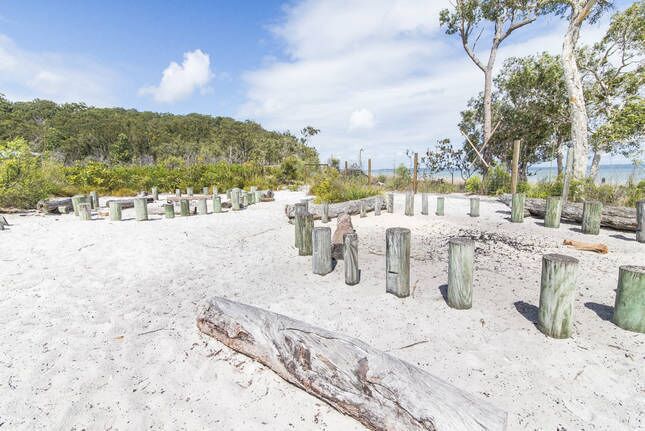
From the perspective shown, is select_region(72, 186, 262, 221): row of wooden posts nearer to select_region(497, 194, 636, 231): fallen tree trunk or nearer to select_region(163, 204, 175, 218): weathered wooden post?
select_region(163, 204, 175, 218): weathered wooden post

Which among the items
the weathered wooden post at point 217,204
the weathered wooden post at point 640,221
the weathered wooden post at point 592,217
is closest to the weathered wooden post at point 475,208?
the weathered wooden post at point 592,217

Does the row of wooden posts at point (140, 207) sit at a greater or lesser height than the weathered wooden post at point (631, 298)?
greater

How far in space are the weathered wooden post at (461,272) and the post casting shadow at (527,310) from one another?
20.2 inches

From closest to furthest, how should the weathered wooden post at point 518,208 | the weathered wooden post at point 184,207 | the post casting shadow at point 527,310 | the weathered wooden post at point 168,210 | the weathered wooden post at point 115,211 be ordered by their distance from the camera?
the post casting shadow at point 527,310, the weathered wooden post at point 518,208, the weathered wooden post at point 115,211, the weathered wooden post at point 168,210, the weathered wooden post at point 184,207

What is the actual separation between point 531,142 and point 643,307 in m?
17.4

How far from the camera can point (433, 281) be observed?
12.9ft

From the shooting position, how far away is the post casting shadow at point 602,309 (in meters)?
3.00

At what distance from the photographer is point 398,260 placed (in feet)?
11.2

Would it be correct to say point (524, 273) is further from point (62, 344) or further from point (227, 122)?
point (227, 122)

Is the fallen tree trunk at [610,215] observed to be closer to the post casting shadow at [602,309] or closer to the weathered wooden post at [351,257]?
the post casting shadow at [602,309]

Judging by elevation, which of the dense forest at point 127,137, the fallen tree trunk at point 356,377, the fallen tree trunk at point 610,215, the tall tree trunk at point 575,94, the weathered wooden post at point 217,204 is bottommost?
the fallen tree trunk at point 356,377

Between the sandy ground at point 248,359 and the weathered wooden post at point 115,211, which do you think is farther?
the weathered wooden post at point 115,211

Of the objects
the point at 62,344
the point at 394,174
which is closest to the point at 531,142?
the point at 394,174

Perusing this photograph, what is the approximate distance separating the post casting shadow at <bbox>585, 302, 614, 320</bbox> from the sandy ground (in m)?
0.04
